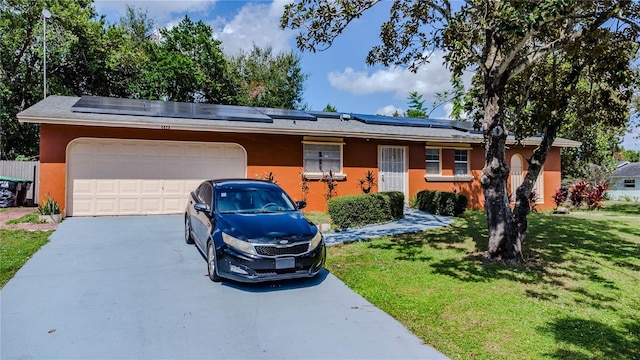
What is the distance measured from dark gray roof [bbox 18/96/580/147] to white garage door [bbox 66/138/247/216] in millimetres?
761

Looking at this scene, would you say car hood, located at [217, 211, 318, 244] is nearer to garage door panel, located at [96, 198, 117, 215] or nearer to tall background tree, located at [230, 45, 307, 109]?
garage door panel, located at [96, 198, 117, 215]

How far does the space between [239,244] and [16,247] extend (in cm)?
522

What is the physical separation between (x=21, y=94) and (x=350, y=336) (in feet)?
78.5

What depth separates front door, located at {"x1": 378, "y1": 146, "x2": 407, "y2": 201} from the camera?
14883 mm

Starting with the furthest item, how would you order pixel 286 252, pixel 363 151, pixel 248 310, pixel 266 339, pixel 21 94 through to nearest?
pixel 21 94 → pixel 363 151 → pixel 286 252 → pixel 248 310 → pixel 266 339

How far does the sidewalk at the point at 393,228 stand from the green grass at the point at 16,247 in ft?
18.5

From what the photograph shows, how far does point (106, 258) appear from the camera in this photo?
22.4 feet

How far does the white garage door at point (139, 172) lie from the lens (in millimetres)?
11227

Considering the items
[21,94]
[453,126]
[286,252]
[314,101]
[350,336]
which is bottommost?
[350,336]

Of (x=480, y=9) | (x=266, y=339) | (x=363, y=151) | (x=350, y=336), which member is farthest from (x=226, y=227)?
(x=363, y=151)

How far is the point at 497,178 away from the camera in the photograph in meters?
7.04

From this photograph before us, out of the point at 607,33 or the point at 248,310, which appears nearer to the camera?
the point at 248,310

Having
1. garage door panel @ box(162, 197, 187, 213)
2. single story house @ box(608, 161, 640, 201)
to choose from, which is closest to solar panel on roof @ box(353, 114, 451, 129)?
garage door panel @ box(162, 197, 187, 213)

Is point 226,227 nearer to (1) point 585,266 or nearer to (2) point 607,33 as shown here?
(1) point 585,266
